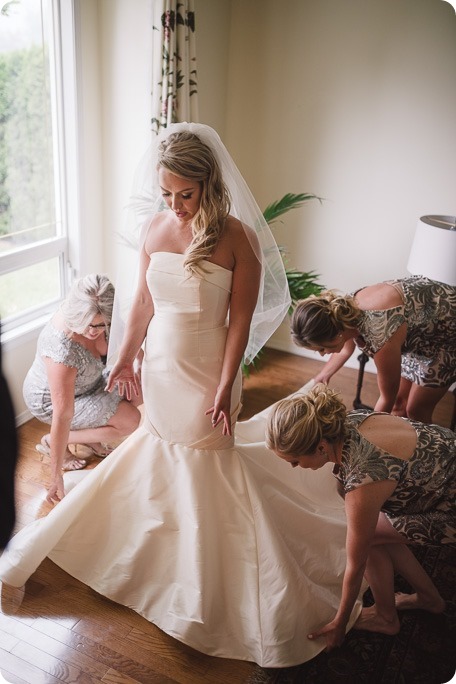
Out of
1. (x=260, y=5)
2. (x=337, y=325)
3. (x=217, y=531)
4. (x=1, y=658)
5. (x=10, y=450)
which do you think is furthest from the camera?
(x=260, y=5)

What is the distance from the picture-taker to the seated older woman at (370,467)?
1777mm

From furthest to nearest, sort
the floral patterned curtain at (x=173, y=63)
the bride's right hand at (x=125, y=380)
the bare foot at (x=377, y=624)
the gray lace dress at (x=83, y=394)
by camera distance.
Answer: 1. the floral patterned curtain at (x=173, y=63)
2. the gray lace dress at (x=83, y=394)
3. the bride's right hand at (x=125, y=380)
4. the bare foot at (x=377, y=624)

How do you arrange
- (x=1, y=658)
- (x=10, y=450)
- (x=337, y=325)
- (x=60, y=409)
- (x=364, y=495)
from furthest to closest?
1. (x=60, y=409)
2. (x=337, y=325)
3. (x=1, y=658)
4. (x=364, y=495)
5. (x=10, y=450)

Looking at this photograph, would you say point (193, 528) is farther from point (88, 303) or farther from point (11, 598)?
point (88, 303)

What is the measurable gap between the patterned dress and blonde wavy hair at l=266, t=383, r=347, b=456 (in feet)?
2.41

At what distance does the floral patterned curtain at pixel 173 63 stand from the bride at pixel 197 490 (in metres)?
1.16

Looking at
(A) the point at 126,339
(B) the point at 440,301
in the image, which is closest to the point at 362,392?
(B) the point at 440,301

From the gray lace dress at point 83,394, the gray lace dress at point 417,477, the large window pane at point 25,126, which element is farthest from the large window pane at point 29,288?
the gray lace dress at point 417,477

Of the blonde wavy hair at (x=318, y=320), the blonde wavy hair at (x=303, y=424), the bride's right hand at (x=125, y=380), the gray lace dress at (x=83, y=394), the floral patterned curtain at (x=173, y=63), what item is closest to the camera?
the blonde wavy hair at (x=303, y=424)

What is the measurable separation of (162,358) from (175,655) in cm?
101

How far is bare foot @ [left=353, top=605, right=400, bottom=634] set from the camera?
83.2 inches

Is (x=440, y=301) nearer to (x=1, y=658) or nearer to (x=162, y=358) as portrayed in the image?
(x=162, y=358)

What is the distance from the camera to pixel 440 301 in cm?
261

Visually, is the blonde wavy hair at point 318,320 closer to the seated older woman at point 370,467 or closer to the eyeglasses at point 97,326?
the seated older woman at point 370,467
